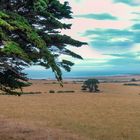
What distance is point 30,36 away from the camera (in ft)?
56.4

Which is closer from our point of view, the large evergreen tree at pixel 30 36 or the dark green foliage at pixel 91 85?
the large evergreen tree at pixel 30 36

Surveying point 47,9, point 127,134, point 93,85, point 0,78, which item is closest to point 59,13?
point 47,9

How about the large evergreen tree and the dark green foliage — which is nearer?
the large evergreen tree

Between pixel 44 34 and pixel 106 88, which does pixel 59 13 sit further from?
pixel 106 88

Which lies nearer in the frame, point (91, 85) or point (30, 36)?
point (30, 36)

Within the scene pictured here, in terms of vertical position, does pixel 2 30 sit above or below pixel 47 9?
below

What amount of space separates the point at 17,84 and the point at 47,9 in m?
4.90

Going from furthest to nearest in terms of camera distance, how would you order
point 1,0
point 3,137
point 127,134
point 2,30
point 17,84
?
point 127,134 < point 3,137 < point 17,84 < point 1,0 < point 2,30

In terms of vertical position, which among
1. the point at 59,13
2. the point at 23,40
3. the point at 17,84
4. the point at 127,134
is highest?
the point at 59,13

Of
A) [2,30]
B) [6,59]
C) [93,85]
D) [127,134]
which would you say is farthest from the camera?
[93,85]

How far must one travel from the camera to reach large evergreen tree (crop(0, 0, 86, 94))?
1714 centimetres

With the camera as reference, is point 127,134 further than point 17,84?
Yes

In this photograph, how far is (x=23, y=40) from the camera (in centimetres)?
1978

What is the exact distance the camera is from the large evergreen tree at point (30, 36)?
17.1 metres
